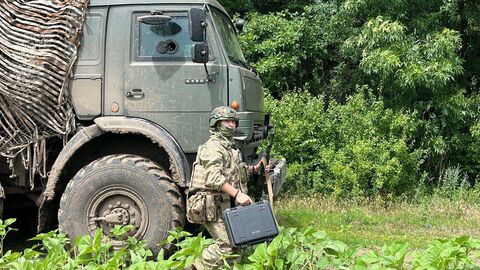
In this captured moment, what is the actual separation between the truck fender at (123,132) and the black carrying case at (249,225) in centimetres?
148

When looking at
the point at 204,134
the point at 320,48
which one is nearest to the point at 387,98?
the point at 320,48

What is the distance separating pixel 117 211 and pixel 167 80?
1380 millimetres

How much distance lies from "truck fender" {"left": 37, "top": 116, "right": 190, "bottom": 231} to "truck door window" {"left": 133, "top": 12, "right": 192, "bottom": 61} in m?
→ 0.68

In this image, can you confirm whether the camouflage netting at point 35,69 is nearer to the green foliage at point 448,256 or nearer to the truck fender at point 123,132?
the truck fender at point 123,132

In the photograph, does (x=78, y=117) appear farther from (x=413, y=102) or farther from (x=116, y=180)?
(x=413, y=102)

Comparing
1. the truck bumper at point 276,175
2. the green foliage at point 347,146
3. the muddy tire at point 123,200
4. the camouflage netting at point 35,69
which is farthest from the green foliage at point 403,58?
the camouflage netting at point 35,69

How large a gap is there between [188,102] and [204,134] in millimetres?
356

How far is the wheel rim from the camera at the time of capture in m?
6.14

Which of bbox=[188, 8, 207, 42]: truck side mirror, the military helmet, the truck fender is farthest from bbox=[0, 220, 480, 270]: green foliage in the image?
bbox=[188, 8, 207, 42]: truck side mirror

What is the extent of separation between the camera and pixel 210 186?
503 cm

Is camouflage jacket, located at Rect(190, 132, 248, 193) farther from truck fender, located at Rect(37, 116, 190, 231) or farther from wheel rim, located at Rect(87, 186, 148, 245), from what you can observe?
wheel rim, located at Rect(87, 186, 148, 245)

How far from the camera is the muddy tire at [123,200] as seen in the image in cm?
608

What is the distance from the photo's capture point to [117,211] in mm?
6188

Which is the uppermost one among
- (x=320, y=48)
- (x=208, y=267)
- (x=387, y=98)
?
(x=320, y=48)
